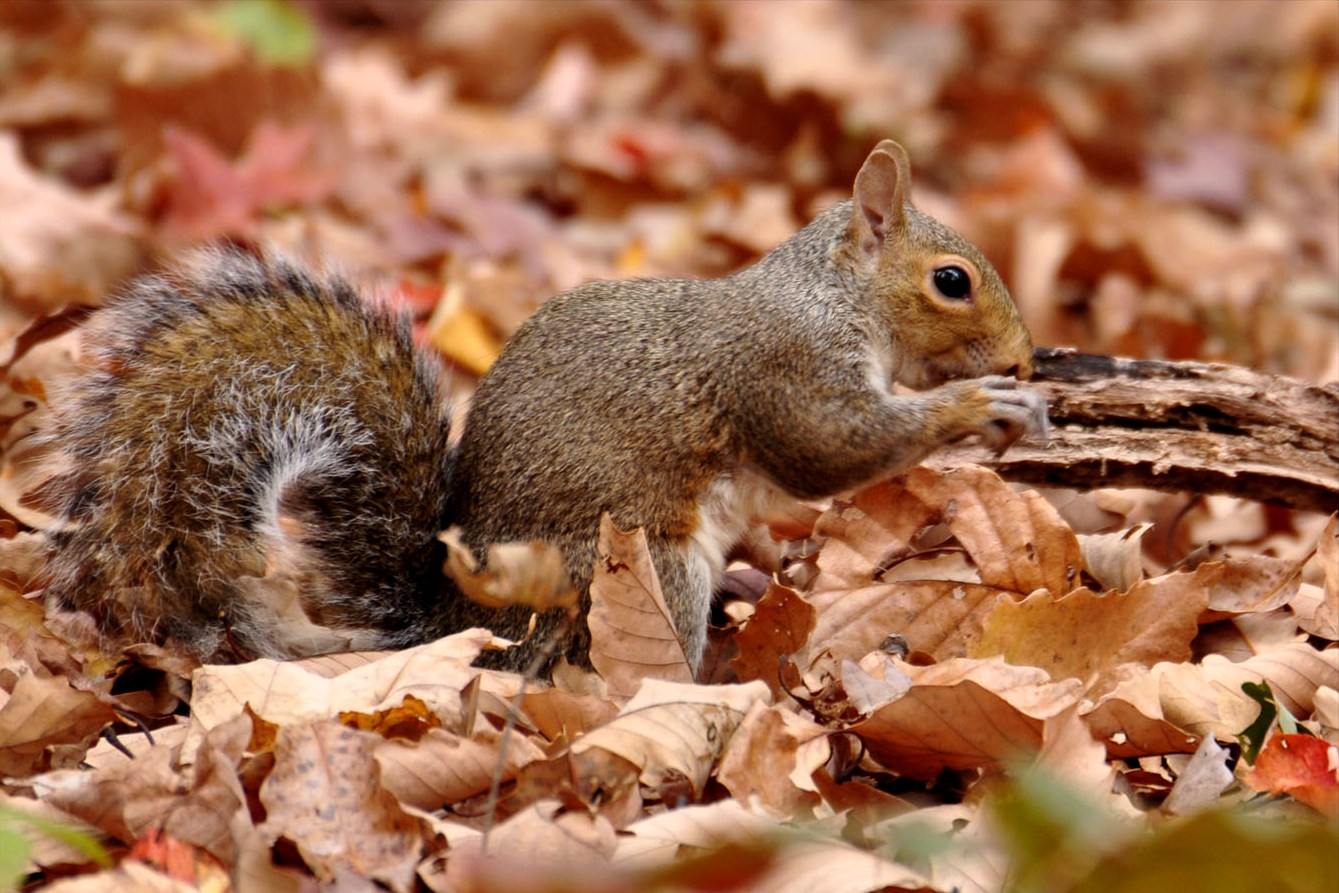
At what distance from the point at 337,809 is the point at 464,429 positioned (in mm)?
1068

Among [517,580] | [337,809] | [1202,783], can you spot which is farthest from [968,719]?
[337,809]

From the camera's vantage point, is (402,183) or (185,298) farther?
(402,183)

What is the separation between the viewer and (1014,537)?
9.26 feet

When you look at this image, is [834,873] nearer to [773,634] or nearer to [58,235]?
[773,634]

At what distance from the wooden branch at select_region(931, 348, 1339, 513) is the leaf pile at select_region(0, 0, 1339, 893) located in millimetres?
156

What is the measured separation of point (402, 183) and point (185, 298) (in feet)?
10.1

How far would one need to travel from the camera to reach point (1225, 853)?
3.43 feet

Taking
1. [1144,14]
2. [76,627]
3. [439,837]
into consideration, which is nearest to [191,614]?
[76,627]

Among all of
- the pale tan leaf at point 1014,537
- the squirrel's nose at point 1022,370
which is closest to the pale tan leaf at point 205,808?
the pale tan leaf at point 1014,537

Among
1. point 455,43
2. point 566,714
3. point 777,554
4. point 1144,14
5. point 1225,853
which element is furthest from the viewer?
point 1144,14

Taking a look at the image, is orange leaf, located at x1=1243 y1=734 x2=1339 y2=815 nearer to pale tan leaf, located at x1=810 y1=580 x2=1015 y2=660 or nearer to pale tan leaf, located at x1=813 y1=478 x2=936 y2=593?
pale tan leaf, located at x1=810 y1=580 x2=1015 y2=660

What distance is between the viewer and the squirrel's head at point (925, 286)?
10.1 ft

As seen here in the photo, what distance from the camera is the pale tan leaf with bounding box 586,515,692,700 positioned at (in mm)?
2535

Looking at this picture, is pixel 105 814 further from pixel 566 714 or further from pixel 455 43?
pixel 455 43
